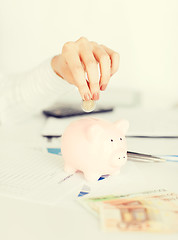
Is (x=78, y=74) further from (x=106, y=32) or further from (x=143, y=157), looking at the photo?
(x=106, y=32)

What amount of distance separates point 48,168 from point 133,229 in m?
0.30

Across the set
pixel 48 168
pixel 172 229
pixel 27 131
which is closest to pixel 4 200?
pixel 48 168

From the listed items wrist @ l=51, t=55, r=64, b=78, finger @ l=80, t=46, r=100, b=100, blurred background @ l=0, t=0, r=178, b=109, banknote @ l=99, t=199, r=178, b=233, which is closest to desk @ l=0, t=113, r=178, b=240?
banknote @ l=99, t=199, r=178, b=233

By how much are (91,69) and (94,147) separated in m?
0.18

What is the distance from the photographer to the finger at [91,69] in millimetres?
712

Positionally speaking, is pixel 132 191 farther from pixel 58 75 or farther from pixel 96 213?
pixel 58 75

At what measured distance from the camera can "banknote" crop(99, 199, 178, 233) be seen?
48 centimetres

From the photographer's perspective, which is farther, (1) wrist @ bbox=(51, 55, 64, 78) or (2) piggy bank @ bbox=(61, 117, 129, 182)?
(1) wrist @ bbox=(51, 55, 64, 78)

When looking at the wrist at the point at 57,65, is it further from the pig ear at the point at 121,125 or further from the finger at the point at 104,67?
the pig ear at the point at 121,125

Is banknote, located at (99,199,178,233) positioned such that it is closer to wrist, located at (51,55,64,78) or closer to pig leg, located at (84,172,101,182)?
pig leg, located at (84,172,101,182)

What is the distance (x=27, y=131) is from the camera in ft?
3.50

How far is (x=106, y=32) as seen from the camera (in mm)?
1580

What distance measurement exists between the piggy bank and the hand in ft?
0.23

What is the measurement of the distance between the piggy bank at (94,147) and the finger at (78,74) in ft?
0.19
